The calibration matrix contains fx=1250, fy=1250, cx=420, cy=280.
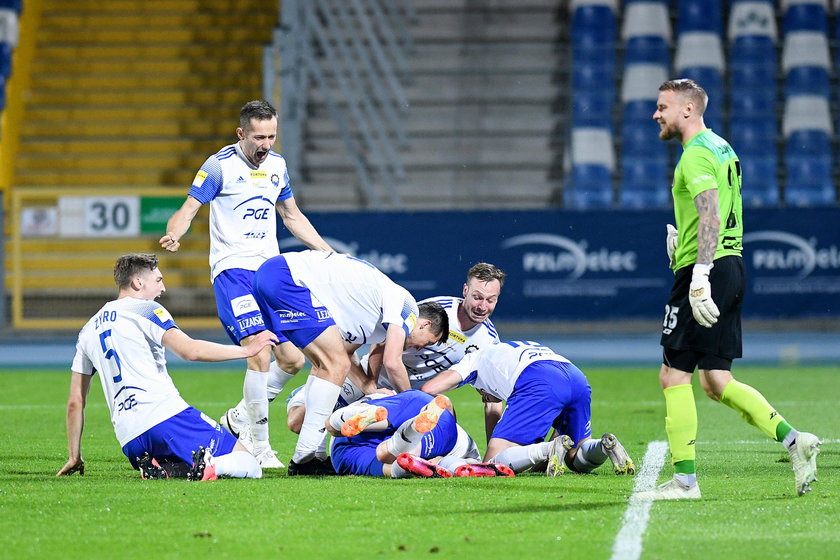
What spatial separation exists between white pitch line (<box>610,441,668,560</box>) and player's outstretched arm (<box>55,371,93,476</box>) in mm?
3031

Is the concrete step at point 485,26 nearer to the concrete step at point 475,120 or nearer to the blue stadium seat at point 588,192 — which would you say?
the concrete step at point 475,120

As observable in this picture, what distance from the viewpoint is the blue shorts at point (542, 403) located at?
7336mm

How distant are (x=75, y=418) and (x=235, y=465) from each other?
91cm

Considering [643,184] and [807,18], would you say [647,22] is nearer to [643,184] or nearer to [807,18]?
[807,18]

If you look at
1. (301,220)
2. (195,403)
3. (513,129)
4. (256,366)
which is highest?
(513,129)

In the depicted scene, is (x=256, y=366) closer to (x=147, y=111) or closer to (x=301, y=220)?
(x=301, y=220)

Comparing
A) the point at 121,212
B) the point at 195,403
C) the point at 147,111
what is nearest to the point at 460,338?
the point at 195,403

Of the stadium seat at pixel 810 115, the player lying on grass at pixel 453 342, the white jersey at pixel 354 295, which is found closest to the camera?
the white jersey at pixel 354 295

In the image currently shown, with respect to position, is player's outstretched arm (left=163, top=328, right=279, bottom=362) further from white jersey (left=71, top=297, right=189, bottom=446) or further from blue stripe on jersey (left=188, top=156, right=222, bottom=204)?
blue stripe on jersey (left=188, top=156, right=222, bottom=204)

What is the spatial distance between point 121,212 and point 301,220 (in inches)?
416

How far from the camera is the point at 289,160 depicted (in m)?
18.3

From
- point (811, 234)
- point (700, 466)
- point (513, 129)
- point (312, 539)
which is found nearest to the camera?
point (312, 539)

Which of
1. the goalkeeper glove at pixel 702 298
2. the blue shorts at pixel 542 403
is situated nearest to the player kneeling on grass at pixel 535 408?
the blue shorts at pixel 542 403

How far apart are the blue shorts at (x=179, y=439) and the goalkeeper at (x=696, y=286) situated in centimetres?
246
